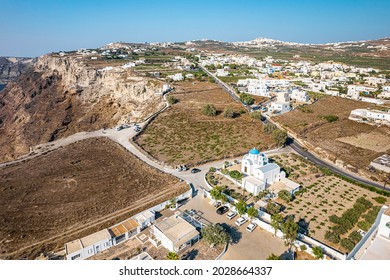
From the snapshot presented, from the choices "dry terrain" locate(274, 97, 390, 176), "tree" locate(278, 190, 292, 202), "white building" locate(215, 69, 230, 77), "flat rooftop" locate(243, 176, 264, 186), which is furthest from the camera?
"white building" locate(215, 69, 230, 77)

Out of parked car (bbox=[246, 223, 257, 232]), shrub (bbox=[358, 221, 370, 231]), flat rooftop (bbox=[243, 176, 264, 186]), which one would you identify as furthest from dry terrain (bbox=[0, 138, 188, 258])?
shrub (bbox=[358, 221, 370, 231])

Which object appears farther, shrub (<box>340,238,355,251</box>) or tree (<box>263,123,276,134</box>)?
tree (<box>263,123,276,134</box>)

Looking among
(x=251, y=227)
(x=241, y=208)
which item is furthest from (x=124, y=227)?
(x=251, y=227)

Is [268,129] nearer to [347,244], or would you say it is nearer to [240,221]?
[240,221]

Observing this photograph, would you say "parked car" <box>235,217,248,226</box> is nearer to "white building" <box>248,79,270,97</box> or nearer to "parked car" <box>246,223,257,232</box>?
"parked car" <box>246,223,257,232</box>

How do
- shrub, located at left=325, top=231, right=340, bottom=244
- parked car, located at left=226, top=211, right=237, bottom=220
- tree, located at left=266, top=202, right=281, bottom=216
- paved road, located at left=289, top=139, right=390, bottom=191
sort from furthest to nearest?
paved road, located at left=289, top=139, right=390, bottom=191 → tree, located at left=266, top=202, right=281, bottom=216 → parked car, located at left=226, top=211, right=237, bottom=220 → shrub, located at left=325, top=231, right=340, bottom=244

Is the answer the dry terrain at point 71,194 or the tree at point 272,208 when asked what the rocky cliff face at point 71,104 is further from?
the tree at point 272,208
